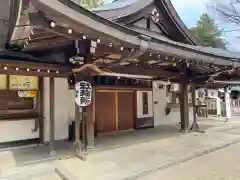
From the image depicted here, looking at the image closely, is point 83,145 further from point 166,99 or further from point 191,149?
point 166,99

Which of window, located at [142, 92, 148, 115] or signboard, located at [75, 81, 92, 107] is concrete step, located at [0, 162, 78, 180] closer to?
signboard, located at [75, 81, 92, 107]

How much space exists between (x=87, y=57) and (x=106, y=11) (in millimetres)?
2881

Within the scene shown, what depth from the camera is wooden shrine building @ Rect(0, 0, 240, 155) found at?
353 cm

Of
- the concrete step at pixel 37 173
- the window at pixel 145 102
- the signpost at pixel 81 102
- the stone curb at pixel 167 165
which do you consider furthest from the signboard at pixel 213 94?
the concrete step at pixel 37 173

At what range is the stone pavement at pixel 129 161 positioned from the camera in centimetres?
436

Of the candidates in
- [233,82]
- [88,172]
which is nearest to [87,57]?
[88,172]

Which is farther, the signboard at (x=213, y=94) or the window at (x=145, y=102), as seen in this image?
the signboard at (x=213, y=94)

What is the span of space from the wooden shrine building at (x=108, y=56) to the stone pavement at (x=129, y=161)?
2.89 feet

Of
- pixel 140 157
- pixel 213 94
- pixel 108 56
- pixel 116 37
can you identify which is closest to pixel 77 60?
pixel 108 56

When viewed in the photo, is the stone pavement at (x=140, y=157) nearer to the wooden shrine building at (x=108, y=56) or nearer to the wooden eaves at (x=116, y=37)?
the wooden shrine building at (x=108, y=56)

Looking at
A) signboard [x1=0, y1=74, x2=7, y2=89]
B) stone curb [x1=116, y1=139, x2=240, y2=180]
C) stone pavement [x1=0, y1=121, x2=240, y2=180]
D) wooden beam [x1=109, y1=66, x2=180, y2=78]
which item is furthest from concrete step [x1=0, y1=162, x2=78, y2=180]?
wooden beam [x1=109, y1=66, x2=180, y2=78]

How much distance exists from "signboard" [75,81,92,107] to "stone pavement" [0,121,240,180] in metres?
1.23

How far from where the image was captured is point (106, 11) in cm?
768

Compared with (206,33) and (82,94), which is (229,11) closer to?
(82,94)
